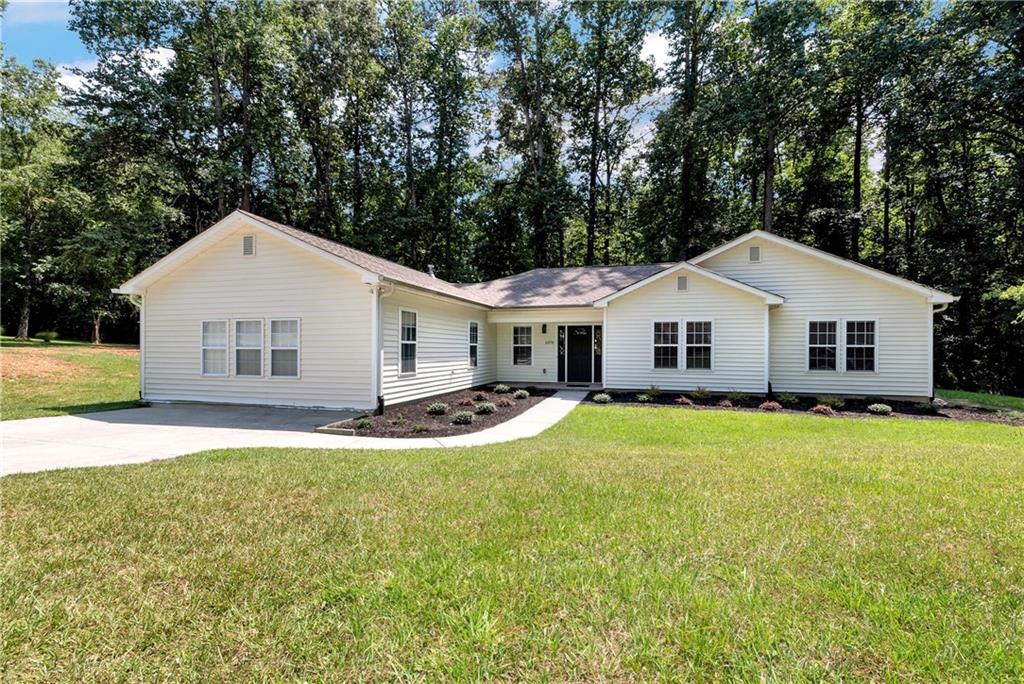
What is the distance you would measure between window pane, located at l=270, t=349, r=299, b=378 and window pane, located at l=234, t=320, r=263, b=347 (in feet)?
1.76

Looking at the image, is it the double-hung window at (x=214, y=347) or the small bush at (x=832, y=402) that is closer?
the double-hung window at (x=214, y=347)

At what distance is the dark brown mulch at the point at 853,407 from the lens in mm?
11172

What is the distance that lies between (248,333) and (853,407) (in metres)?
16.0

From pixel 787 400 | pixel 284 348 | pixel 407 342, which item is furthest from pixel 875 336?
pixel 284 348

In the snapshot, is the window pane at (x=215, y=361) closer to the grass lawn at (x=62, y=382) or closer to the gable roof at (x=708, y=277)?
the grass lawn at (x=62, y=382)

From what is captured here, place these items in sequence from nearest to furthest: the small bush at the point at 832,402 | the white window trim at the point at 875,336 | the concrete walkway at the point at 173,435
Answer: the concrete walkway at the point at 173,435 < the small bush at the point at 832,402 < the white window trim at the point at 875,336

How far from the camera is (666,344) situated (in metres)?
14.8

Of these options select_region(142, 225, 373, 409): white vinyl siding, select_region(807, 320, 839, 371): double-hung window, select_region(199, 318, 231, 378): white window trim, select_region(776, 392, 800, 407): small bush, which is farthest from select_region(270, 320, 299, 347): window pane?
select_region(807, 320, 839, 371): double-hung window

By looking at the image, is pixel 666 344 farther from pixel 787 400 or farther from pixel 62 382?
pixel 62 382

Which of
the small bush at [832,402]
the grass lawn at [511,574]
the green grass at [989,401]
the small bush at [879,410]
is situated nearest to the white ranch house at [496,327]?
the small bush at [832,402]

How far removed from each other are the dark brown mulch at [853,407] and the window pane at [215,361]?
986 cm

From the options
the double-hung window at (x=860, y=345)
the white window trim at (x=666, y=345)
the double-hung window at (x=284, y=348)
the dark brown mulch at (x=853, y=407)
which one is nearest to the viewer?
the dark brown mulch at (x=853, y=407)

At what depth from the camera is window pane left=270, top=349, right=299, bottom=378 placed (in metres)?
11.6

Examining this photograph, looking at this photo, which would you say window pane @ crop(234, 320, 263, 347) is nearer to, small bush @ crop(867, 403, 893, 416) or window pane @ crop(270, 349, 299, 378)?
window pane @ crop(270, 349, 299, 378)
